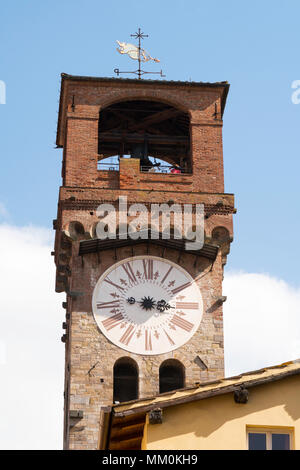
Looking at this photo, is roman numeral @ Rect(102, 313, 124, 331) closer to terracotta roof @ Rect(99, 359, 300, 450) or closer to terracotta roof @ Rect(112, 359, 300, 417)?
terracotta roof @ Rect(99, 359, 300, 450)

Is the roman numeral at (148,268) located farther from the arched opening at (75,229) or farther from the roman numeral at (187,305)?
the arched opening at (75,229)

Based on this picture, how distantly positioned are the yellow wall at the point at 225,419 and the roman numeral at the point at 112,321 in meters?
13.8

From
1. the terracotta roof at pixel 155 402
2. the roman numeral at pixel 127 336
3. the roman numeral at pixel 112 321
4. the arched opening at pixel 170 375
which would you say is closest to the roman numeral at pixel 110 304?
the roman numeral at pixel 112 321

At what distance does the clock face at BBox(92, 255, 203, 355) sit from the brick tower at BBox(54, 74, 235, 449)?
0.03 metres

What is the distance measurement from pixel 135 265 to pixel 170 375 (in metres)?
3.03

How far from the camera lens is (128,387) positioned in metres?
31.2

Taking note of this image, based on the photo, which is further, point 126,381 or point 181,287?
point 181,287

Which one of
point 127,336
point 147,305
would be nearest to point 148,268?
point 147,305

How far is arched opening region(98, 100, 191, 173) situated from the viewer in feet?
120

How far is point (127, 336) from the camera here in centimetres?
3125

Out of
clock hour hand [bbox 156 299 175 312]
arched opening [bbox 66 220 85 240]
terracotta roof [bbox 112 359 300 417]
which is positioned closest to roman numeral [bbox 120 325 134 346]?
clock hour hand [bbox 156 299 175 312]

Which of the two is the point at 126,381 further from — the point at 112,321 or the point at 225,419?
the point at 225,419
